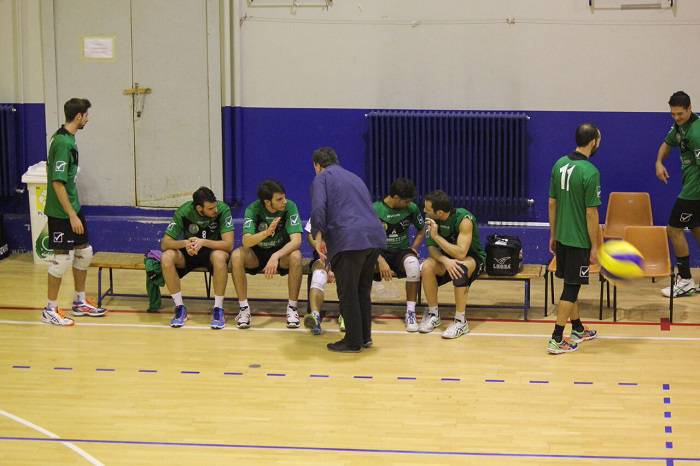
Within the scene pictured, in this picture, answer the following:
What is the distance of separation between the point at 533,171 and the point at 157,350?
514cm

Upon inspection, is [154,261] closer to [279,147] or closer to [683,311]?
[279,147]

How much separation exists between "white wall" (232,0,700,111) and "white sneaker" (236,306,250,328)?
341 centimetres

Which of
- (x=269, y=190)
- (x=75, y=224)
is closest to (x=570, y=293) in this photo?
(x=269, y=190)

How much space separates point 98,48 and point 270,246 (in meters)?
4.03

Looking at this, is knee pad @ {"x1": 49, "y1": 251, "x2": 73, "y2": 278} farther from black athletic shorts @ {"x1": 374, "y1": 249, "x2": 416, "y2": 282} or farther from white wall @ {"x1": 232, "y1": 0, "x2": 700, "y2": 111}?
white wall @ {"x1": 232, "y1": 0, "x2": 700, "y2": 111}

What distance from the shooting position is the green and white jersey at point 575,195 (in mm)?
8812

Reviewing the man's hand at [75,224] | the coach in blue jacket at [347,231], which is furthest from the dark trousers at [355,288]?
the man's hand at [75,224]

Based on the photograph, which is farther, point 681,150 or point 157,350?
point 681,150

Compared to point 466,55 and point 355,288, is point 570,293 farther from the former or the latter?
point 466,55

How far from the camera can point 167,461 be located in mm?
6957

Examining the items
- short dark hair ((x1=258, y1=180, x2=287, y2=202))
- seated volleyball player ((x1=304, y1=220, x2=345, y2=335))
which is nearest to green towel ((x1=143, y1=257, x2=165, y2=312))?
short dark hair ((x1=258, y1=180, x2=287, y2=202))

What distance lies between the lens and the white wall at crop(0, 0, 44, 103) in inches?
507

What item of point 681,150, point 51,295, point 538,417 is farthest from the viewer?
point 681,150

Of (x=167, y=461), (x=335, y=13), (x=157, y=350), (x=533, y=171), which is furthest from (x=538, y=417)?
(x=335, y=13)
